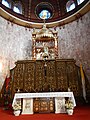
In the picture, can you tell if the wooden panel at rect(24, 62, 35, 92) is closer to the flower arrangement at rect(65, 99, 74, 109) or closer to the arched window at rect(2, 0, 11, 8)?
the flower arrangement at rect(65, 99, 74, 109)

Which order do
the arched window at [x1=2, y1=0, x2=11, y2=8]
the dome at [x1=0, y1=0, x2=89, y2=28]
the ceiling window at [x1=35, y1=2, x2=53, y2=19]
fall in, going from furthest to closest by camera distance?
the ceiling window at [x1=35, y1=2, x2=53, y2=19]
the arched window at [x1=2, y1=0, x2=11, y2=8]
the dome at [x1=0, y1=0, x2=89, y2=28]

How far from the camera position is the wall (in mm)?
12173

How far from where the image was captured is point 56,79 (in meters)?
9.54

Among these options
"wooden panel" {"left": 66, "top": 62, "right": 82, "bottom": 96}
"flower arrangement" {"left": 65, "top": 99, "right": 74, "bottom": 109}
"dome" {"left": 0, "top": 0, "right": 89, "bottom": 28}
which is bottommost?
"flower arrangement" {"left": 65, "top": 99, "right": 74, "bottom": 109}

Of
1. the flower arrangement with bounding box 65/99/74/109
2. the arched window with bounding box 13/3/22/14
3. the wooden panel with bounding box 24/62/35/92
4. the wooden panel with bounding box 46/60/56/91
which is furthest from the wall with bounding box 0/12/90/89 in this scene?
the flower arrangement with bounding box 65/99/74/109

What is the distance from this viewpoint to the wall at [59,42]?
12.2m

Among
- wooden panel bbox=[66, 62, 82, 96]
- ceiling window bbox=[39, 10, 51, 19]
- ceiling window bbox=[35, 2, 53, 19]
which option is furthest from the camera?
ceiling window bbox=[35, 2, 53, 19]

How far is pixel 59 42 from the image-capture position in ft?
46.7

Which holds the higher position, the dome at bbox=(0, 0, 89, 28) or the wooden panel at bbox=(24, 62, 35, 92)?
the dome at bbox=(0, 0, 89, 28)

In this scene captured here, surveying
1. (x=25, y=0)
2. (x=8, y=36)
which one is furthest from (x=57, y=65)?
(x=25, y=0)

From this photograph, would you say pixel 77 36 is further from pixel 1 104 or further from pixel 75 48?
pixel 1 104

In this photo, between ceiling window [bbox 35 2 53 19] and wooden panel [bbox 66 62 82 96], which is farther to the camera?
ceiling window [bbox 35 2 53 19]

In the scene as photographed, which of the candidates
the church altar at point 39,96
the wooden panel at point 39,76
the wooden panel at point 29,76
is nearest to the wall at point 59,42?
the wooden panel at point 29,76

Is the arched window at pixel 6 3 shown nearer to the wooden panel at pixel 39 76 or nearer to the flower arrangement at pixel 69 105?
the wooden panel at pixel 39 76
